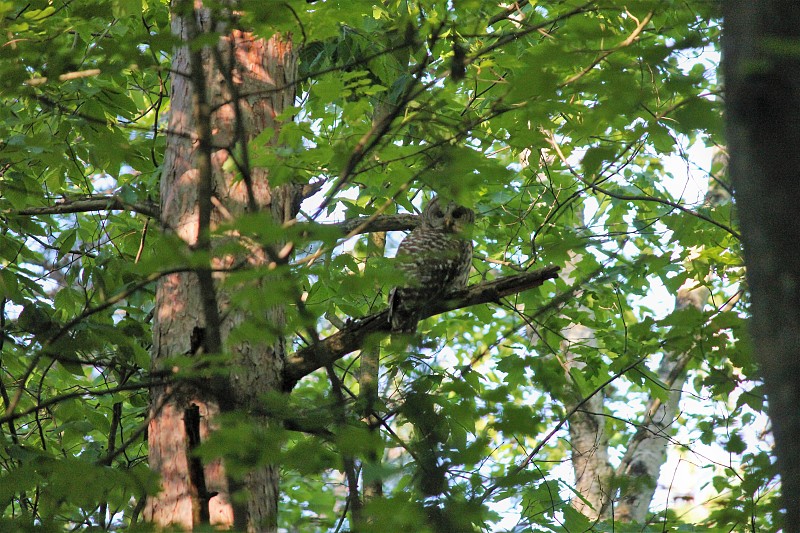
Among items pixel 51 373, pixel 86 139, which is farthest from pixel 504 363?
pixel 51 373

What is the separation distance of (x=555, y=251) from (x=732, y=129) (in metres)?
1.67

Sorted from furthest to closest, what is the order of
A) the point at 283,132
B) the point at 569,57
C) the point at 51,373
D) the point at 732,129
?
the point at 51,373 → the point at 283,132 → the point at 569,57 → the point at 732,129

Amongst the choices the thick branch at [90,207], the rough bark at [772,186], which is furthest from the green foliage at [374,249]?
A: the rough bark at [772,186]

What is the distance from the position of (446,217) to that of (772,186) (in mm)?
4205

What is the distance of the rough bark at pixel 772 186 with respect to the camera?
1.24m

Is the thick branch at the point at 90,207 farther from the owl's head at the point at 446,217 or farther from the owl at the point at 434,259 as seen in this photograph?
the owl's head at the point at 446,217

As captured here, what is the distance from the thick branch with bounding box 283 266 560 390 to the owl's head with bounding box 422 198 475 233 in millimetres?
1205

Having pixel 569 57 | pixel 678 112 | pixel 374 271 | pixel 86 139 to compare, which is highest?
pixel 86 139

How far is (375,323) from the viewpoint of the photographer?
411cm

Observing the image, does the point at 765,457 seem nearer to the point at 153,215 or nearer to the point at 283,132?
the point at 283,132

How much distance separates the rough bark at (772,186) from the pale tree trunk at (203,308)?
5.83ft

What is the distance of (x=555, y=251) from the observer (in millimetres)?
3008

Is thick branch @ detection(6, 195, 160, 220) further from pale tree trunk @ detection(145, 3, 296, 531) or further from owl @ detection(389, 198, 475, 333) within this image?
owl @ detection(389, 198, 475, 333)

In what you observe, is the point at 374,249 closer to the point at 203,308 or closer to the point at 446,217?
the point at 446,217
